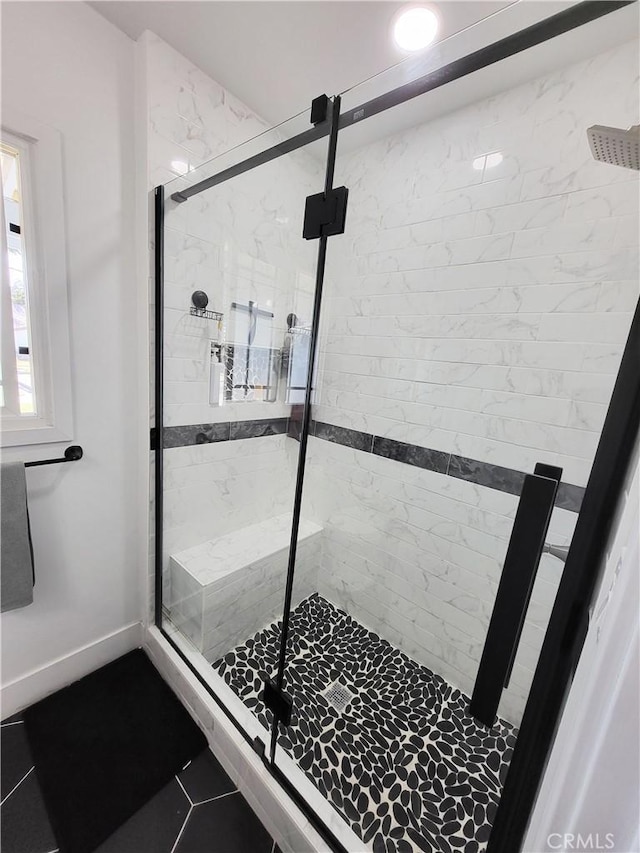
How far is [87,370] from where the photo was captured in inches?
51.8

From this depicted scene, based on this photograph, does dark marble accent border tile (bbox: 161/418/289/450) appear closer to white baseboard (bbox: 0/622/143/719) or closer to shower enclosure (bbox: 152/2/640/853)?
shower enclosure (bbox: 152/2/640/853)

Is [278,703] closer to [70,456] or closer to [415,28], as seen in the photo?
[70,456]

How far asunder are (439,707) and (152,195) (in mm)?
2436

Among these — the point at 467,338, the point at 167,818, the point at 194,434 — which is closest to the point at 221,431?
the point at 194,434

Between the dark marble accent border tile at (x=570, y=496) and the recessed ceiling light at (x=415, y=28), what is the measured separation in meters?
1.62

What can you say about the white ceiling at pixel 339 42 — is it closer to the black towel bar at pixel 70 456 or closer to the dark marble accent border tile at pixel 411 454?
the dark marble accent border tile at pixel 411 454

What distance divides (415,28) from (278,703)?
7.85 feet

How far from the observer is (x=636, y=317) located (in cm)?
54

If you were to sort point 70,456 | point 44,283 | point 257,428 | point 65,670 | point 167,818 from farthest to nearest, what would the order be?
point 257,428, point 65,670, point 70,456, point 44,283, point 167,818

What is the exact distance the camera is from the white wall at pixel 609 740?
328 millimetres

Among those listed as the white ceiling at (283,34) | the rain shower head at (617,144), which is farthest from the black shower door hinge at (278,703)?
the white ceiling at (283,34)

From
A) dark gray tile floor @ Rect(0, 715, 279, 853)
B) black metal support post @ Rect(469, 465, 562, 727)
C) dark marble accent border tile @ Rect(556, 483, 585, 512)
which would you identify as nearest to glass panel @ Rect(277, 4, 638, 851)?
dark marble accent border tile @ Rect(556, 483, 585, 512)

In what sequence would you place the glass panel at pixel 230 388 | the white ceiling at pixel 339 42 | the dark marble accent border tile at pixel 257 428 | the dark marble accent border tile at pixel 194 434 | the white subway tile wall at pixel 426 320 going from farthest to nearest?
the dark marble accent border tile at pixel 257 428, the dark marble accent border tile at pixel 194 434, the glass panel at pixel 230 388, the white subway tile wall at pixel 426 320, the white ceiling at pixel 339 42

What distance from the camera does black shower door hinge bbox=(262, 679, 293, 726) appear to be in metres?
1.23
